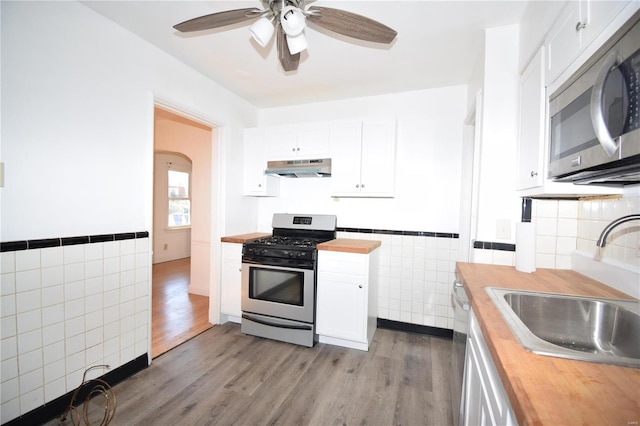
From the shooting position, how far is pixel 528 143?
1.50m

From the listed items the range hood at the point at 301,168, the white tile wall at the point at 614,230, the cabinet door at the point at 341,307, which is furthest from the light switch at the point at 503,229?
the range hood at the point at 301,168

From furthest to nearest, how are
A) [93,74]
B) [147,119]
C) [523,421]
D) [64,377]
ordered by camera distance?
[147,119]
[93,74]
[64,377]
[523,421]

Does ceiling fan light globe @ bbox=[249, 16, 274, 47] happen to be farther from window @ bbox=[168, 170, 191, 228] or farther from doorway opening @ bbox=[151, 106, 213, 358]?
window @ bbox=[168, 170, 191, 228]

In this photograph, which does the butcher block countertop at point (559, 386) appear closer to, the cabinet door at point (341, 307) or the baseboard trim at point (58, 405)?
the cabinet door at point (341, 307)

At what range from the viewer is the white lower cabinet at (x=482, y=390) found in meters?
0.72

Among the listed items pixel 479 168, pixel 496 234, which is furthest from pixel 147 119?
pixel 496 234

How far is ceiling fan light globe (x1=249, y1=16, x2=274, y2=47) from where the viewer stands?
1.36m

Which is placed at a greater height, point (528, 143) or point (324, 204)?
point (528, 143)

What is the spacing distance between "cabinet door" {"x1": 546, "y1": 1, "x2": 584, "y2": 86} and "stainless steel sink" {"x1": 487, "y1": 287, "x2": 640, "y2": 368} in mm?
1009

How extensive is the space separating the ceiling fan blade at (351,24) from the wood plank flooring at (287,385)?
223 centimetres

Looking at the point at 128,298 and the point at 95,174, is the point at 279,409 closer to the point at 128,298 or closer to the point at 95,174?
the point at 128,298

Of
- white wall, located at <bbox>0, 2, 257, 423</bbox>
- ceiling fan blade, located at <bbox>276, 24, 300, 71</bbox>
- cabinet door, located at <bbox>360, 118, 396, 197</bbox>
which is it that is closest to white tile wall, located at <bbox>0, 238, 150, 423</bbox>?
white wall, located at <bbox>0, 2, 257, 423</bbox>

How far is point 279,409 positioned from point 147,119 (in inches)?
89.1

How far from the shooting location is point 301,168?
2.85m
